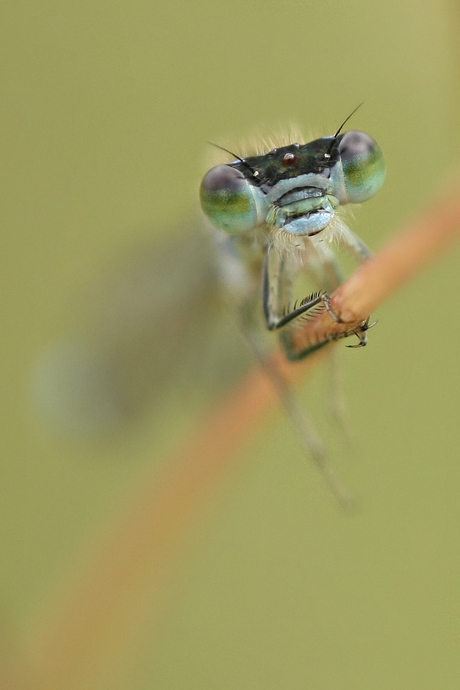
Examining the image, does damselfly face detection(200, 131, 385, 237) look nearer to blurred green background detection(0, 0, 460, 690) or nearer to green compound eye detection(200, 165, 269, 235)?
green compound eye detection(200, 165, 269, 235)

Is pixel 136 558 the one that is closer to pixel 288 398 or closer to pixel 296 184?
pixel 288 398

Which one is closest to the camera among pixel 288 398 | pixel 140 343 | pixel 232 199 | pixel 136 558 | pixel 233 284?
pixel 232 199

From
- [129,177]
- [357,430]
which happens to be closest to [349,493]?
[357,430]

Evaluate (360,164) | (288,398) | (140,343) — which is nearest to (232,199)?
(360,164)

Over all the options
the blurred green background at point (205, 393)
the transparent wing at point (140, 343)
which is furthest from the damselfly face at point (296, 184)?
the transparent wing at point (140, 343)

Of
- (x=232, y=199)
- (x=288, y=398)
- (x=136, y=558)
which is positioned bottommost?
(x=136, y=558)

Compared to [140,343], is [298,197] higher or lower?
higher

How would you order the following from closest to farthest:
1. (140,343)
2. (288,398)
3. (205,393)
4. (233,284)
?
(288,398), (233,284), (205,393), (140,343)
